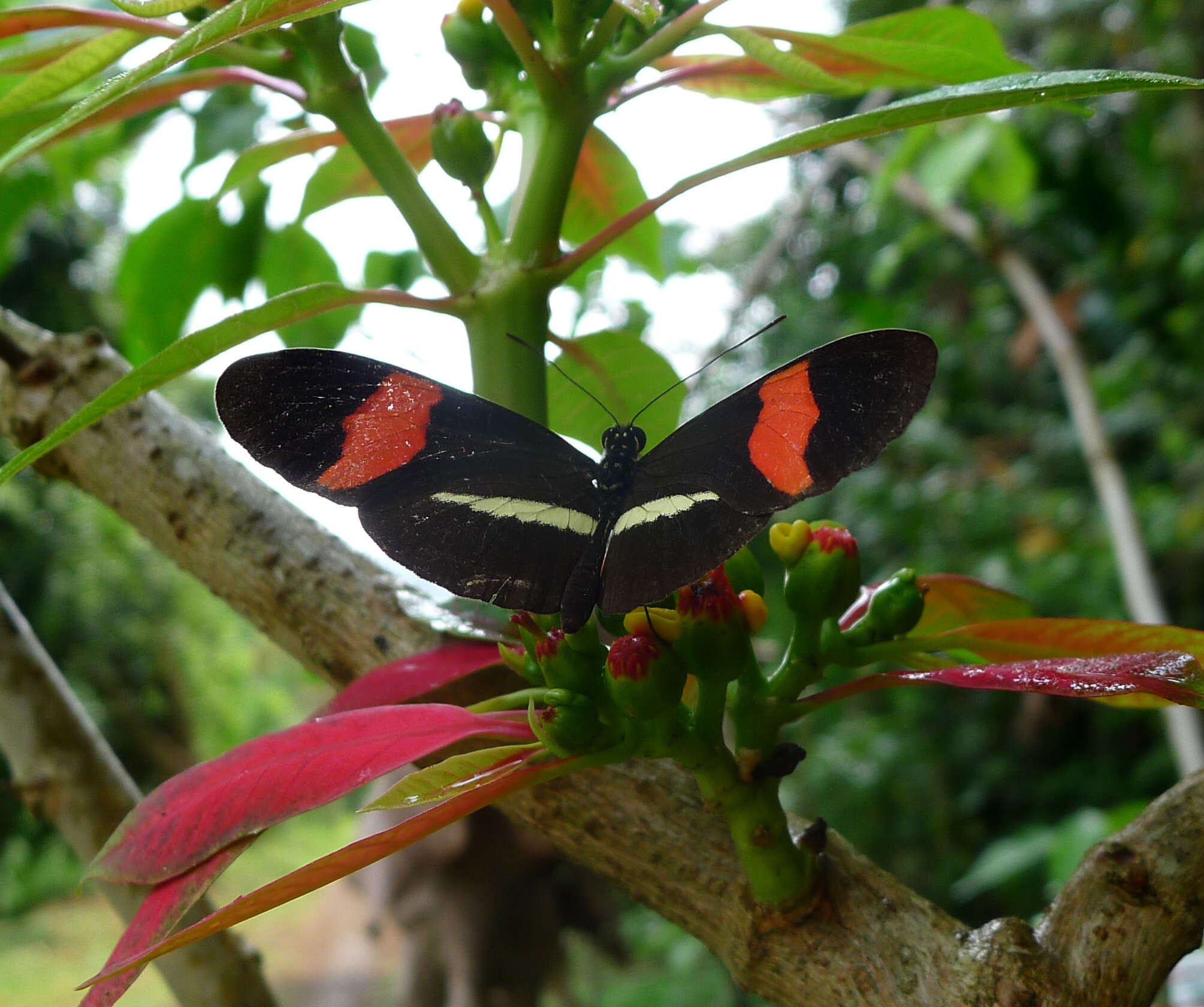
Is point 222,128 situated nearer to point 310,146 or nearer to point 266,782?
point 310,146

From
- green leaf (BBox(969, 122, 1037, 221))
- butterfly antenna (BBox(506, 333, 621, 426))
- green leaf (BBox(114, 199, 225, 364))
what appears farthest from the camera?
green leaf (BBox(969, 122, 1037, 221))

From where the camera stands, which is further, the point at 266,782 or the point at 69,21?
the point at 69,21

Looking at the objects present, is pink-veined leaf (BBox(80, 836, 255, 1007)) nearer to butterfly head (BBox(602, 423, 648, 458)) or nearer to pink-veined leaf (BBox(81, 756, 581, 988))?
pink-veined leaf (BBox(81, 756, 581, 988))

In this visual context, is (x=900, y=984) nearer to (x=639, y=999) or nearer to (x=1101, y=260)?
(x=639, y=999)

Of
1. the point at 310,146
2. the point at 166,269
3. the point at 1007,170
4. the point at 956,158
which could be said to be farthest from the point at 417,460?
the point at 1007,170

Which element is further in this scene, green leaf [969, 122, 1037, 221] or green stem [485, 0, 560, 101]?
green leaf [969, 122, 1037, 221]

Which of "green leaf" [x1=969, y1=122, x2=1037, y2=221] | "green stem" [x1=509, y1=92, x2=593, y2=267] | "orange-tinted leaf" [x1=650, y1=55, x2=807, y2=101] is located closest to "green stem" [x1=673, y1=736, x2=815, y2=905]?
"green stem" [x1=509, y1=92, x2=593, y2=267]

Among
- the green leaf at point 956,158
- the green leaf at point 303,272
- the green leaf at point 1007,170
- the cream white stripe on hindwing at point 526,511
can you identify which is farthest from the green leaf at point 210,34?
the green leaf at point 1007,170
